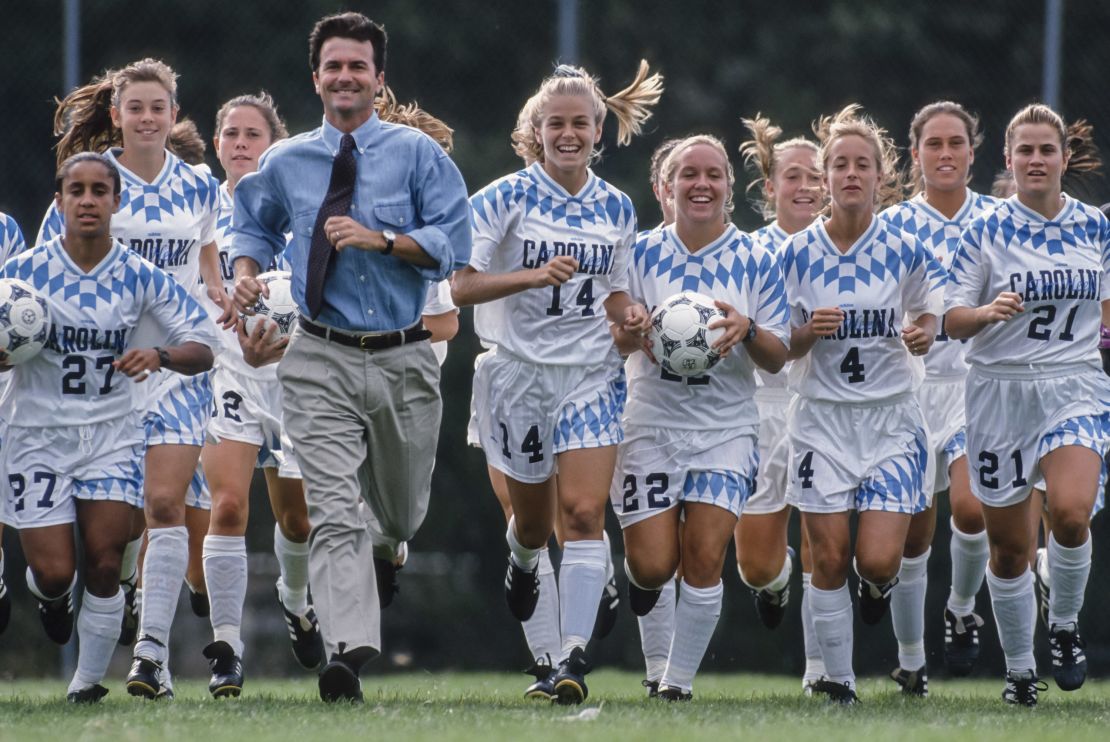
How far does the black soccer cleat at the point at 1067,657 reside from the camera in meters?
7.47

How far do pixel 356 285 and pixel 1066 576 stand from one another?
2.89 meters

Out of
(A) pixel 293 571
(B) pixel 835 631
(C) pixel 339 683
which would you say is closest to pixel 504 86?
(A) pixel 293 571

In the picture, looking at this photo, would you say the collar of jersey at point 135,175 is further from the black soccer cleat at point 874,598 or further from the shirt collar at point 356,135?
the black soccer cleat at point 874,598

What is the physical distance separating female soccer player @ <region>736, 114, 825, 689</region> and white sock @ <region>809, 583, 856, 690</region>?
85 cm

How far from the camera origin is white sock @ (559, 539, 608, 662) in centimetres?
723

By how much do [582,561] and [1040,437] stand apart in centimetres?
177

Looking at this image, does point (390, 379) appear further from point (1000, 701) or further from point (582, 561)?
point (1000, 701)

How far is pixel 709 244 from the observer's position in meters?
7.68

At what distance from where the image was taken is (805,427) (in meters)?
7.77

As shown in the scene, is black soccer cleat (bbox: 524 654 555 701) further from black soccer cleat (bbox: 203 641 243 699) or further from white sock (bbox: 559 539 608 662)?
black soccer cleat (bbox: 203 641 243 699)

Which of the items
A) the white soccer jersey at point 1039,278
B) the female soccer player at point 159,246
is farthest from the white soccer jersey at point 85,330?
the white soccer jersey at point 1039,278

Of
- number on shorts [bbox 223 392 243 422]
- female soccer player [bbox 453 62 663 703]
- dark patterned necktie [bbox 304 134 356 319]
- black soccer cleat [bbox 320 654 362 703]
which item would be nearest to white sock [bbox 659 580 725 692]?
female soccer player [bbox 453 62 663 703]

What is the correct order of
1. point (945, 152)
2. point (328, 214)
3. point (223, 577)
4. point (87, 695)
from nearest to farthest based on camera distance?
point (328, 214) < point (87, 695) < point (223, 577) < point (945, 152)

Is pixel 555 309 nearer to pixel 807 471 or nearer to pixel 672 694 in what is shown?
pixel 807 471
